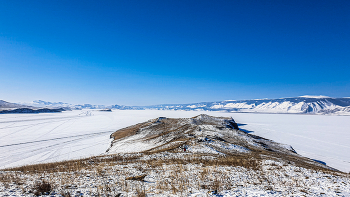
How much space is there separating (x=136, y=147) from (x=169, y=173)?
73.1 ft

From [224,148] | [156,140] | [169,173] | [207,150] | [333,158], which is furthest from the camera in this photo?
[156,140]

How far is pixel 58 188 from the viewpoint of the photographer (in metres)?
7.93

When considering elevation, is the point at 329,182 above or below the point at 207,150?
above

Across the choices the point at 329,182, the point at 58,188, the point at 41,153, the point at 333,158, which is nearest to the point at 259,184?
the point at 329,182

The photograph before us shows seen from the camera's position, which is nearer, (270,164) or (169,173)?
(169,173)

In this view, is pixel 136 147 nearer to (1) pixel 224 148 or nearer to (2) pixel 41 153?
(1) pixel 224 148

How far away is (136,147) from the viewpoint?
3162 centimetres

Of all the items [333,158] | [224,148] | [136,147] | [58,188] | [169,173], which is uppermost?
[58,188]

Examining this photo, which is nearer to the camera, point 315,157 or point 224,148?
point 224,148

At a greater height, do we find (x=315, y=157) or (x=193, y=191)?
(x=193, y=191)

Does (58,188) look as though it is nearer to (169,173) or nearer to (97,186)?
(97,186)

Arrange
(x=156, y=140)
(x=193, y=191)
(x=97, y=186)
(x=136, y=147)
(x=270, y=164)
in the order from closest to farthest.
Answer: (x=193, y=191) → (x=97, y=186) → (x=270, y=164) → (x=136, y=147) → (x=156, y=140)

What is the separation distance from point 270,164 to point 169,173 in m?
9.45

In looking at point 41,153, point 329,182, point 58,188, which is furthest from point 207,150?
point 41,153
